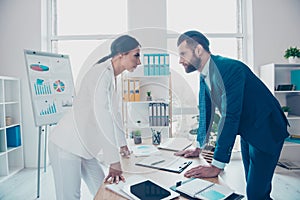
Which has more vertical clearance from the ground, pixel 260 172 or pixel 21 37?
pixel 21 37

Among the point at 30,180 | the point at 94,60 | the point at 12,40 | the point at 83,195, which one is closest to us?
the point at 94,60

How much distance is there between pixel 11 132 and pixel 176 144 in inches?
91.1

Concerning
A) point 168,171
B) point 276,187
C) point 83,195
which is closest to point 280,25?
point 276,187

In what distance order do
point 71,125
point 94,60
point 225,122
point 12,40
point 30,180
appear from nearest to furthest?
point 94,60, point 225,122, point 71,125, point 30,180, point 12,40

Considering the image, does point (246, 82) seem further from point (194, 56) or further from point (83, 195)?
point (83, 195)

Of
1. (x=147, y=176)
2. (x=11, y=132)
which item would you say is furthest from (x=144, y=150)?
(x=11, y=132)

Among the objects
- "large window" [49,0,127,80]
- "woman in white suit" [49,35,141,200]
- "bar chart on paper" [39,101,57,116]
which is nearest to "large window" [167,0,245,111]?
"large window" [49,0,127,80]

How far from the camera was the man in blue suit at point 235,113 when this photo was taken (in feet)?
3.46

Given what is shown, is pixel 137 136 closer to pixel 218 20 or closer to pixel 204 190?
pixel 204 190

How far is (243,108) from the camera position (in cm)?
120

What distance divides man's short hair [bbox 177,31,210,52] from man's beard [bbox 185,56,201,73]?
8 centimetres

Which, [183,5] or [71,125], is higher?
[183,5]

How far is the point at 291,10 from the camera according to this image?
304cm

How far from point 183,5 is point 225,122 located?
253 centimetres
